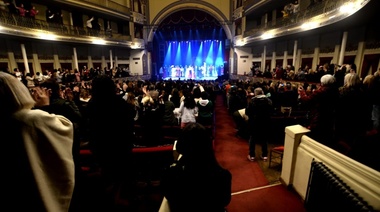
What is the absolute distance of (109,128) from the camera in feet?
6.60

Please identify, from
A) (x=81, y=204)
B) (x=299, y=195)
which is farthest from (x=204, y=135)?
(x=299, y=195)

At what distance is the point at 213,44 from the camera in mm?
20047

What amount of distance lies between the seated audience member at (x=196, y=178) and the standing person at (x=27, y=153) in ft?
2.39

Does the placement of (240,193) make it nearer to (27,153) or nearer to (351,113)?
(351,113)

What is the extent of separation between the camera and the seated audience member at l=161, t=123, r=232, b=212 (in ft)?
4.09

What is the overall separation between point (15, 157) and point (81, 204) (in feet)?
2.43

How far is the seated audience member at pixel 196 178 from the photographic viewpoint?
4.09ft

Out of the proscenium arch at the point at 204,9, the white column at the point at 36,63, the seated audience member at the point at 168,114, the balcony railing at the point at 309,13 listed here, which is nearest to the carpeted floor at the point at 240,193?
the seated audience member at the point at 168,114

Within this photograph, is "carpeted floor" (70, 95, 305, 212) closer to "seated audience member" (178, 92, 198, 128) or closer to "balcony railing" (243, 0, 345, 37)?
"seated audience member" (178, 92, 198, 128)

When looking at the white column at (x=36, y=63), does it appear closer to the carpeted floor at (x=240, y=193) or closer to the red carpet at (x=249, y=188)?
the red carpet at (x=249, y=188)

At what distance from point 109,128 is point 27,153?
0.88 metres

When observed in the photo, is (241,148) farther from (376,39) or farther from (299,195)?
(376,39)

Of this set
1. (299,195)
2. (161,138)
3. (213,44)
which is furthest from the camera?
(213,44)

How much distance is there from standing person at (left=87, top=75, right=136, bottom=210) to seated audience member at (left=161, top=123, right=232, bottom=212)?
964 mm
